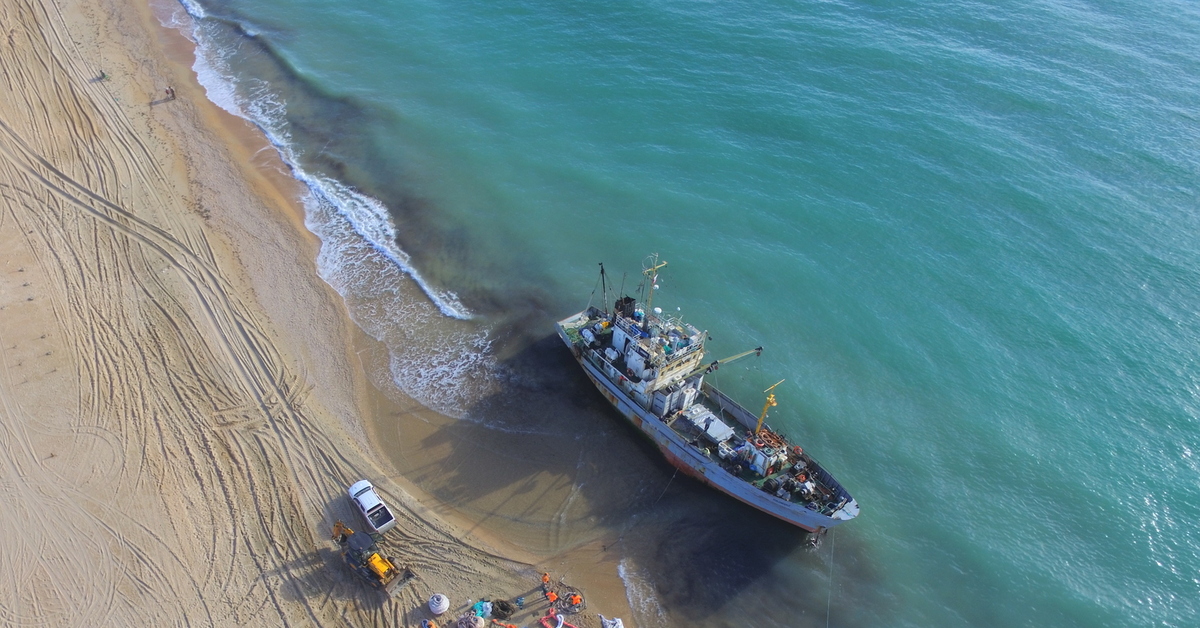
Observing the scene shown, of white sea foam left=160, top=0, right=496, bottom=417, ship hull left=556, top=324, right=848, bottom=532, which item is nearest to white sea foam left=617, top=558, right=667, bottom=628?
ship hull left=556, top=324, right=848, bottom=532

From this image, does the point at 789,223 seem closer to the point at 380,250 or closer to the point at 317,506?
the point at 380,250

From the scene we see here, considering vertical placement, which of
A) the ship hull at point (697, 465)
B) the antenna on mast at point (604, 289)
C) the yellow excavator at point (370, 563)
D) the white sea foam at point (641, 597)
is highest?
the antenna on mast at point (604, 289)

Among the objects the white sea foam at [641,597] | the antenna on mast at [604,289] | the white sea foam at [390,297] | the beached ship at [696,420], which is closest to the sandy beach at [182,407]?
the white sea foam at [641,597]

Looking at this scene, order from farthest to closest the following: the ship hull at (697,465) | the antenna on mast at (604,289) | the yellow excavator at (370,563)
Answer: the antenna on mast at (604,289)
the ship hull at (697,465)
the yellow excavator at (370,563)

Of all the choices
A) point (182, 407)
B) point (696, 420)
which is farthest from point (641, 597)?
point (182, 407)

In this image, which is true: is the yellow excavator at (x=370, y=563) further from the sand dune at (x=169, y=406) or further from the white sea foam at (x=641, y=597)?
the white sea foam at (x=641, y=597)
